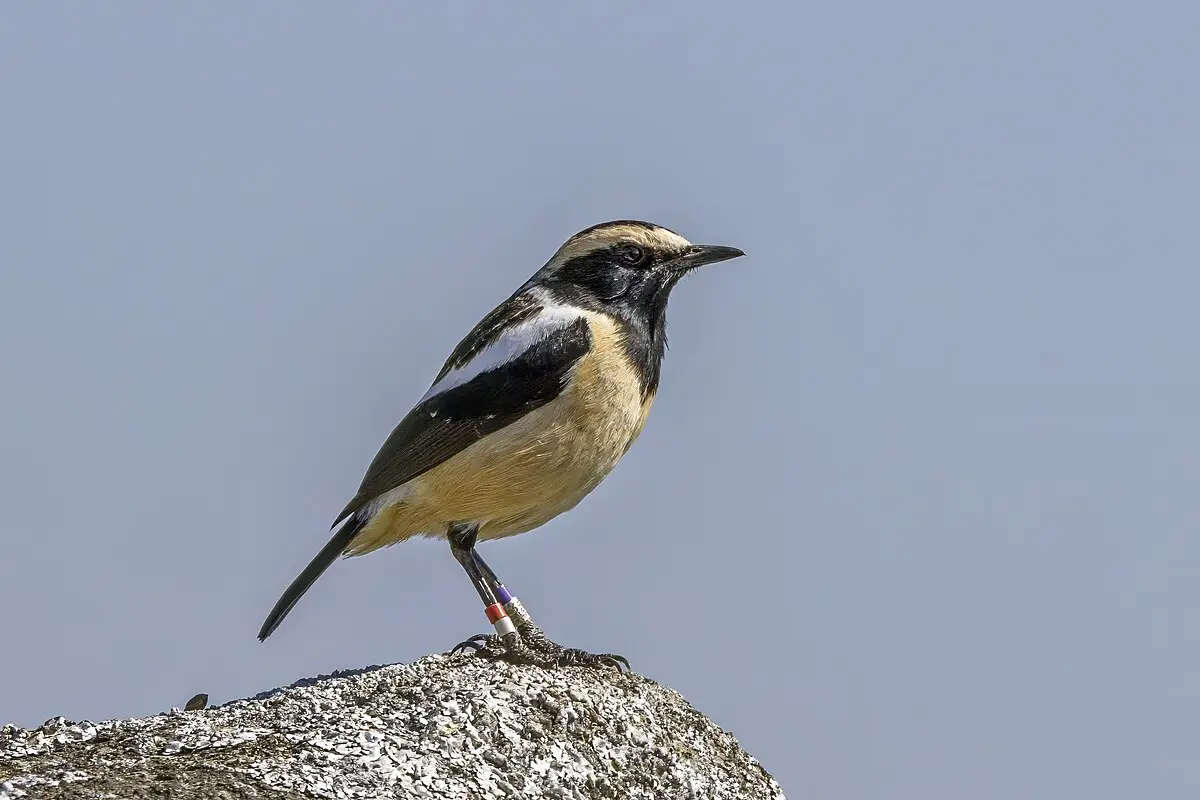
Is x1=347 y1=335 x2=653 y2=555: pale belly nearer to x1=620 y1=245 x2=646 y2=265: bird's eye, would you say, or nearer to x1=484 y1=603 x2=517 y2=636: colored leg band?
x1=484 y1=603 x2=517 y2=636: colored leg band

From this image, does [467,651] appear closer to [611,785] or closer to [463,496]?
[463,496]

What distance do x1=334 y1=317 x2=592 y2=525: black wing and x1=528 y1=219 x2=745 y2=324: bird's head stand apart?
1.24 ft

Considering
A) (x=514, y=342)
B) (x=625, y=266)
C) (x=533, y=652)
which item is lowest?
(x=533, y=652)

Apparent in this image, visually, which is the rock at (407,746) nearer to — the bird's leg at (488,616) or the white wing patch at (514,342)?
the bird's leg at (488,616)

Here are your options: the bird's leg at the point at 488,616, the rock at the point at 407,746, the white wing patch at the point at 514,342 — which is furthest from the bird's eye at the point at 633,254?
the rock at the point at 407,746

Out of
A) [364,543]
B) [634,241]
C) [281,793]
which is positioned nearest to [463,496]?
[364,543]

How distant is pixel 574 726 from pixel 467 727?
508 mm

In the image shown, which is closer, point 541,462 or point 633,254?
point 541,462

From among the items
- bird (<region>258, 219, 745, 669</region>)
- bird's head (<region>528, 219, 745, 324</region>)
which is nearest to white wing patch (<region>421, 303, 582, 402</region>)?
bird (<region>258, 219, 745, 669</region>)

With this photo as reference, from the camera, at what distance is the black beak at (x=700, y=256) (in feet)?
27.1

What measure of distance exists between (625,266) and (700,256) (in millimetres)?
458

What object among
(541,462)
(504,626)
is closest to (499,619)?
(504,626)

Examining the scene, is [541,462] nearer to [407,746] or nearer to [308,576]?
[308,576]

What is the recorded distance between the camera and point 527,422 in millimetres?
7457
